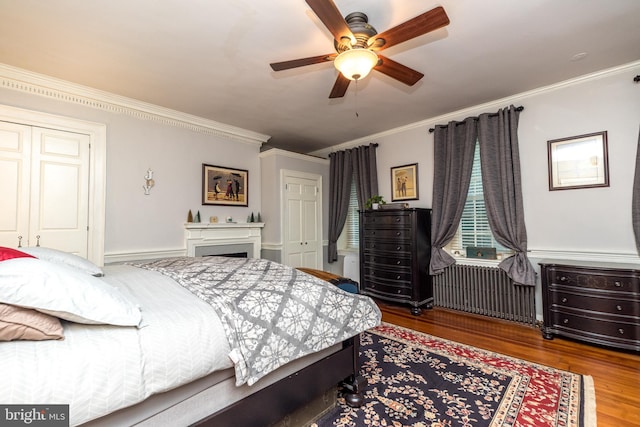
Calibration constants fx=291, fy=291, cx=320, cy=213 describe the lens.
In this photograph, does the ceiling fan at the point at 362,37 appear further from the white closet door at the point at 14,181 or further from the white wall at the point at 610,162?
the white closet door at the point at 14,181

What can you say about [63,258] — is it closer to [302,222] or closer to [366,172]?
[302,222]

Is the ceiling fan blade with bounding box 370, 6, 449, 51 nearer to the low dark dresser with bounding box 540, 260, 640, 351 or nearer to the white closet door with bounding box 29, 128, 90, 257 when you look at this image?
the low dark dresser with bounding box 540, 260, 640, 351

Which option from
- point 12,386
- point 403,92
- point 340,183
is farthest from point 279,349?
point 340,183

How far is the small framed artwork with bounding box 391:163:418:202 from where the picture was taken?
447 centimetres

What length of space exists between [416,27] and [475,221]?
2916 mm

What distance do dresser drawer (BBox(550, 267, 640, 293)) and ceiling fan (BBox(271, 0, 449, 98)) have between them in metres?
2.45

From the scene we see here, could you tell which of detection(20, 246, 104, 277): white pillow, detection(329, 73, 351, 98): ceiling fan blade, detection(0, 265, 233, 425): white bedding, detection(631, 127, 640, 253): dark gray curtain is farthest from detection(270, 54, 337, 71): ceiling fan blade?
detection(631, 127, 640, 253): dark gray curtain

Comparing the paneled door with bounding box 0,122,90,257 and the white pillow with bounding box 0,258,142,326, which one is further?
the paneled door with bounding box 0,122,90,257

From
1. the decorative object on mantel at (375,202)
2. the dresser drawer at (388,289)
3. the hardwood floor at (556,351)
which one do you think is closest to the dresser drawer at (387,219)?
the decorative object on mantel at (375,202)

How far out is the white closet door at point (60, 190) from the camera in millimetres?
3041

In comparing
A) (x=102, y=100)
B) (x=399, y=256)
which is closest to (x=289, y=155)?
(x=399, y=256)

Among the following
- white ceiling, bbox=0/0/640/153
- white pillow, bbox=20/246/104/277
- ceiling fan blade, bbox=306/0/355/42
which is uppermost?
white ceiling, bbox=0/0/640/153

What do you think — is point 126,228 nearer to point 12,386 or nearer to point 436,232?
point 12,386

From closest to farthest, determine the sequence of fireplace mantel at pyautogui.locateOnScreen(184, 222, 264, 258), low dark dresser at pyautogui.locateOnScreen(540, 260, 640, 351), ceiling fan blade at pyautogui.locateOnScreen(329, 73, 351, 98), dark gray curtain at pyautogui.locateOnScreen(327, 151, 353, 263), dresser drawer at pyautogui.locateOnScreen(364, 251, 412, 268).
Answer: ceiling fan blade at pyautogui.locateOnScreen(329, 73, 351, 98) < low dark dresser at pyautogui.locateOnScreen(540, 260, 640, 351) < dresser drawer at pyautogui.locateOnScreen(364, 251, 412, 268) < fireplace mantel at pyautogui.locateOnScreen(184, 222, 264, 258) < dark gray curtain at pyautogui.locateOnScreen(327, 151, 353, 263)
